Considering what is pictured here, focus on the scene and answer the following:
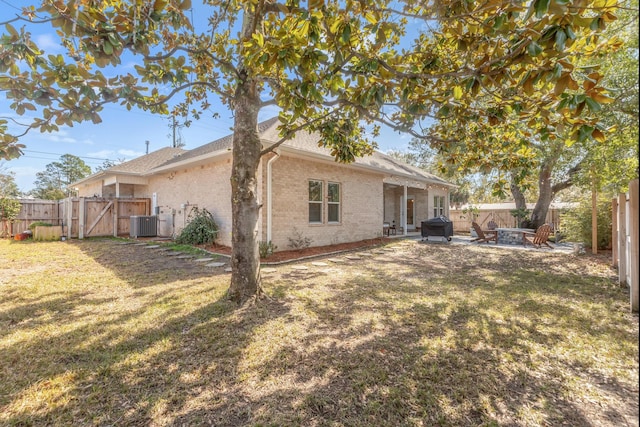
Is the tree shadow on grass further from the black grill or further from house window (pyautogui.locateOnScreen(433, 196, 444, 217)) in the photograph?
house window (pyautogui.locateOnScreen(433, 196, 444, 217))

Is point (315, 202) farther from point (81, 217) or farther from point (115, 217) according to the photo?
point (81, 217)

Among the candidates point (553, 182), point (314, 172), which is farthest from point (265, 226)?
point (553, 182)

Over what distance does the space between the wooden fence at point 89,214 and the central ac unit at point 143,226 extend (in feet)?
5.62

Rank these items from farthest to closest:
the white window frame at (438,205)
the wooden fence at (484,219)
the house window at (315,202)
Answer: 1. the wooden fence at (484,219)
2. the white window frame at (438,205)
3. the house window at (315,202)

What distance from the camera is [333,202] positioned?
11.0 metres

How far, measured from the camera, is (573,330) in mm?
3727

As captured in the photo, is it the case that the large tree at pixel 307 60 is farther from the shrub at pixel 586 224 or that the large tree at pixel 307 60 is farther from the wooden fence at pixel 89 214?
the wooden fence at pixel 89 214

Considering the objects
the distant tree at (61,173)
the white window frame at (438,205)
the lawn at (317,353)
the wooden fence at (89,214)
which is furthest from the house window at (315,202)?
the distant tree at (61,173)

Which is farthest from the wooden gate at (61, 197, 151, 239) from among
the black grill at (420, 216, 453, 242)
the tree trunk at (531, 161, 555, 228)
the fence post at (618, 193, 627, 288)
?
the tree trunk at (531, 161, 555, 228)

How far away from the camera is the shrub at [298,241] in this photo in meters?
9.65

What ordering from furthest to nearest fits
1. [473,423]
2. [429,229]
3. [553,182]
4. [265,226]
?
1. [553,182]
2. [429,229]
3. [265,226]
4. [473,423]

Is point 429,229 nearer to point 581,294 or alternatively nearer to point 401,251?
point 401,251

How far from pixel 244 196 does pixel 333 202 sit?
6741 mm

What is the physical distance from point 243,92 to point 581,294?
21.9 feet
